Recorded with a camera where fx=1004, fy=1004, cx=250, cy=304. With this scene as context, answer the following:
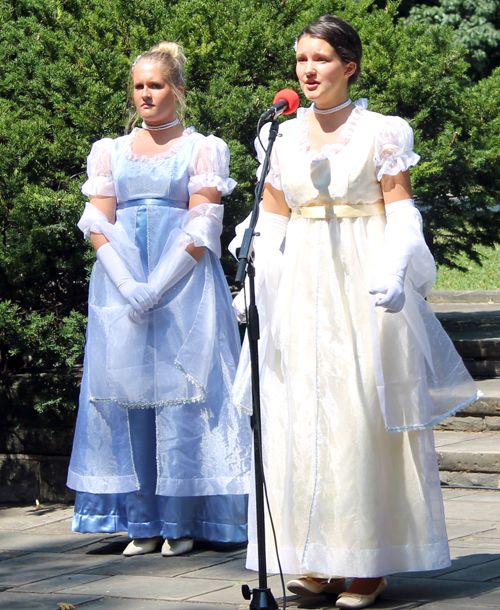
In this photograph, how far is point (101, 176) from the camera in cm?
460

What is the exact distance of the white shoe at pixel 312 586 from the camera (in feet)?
11.9

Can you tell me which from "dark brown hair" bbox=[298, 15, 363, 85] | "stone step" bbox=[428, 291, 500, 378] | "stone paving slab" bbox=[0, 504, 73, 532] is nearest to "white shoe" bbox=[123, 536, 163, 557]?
"stone paving slab" bbox=[0, 504, 73, 532]

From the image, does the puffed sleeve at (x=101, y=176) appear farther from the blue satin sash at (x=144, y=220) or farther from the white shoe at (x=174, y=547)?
the white shoe at (x=174, y=547)

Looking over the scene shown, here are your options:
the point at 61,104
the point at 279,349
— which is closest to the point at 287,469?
the point at 279,349

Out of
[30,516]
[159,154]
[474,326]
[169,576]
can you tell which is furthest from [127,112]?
[474,326]

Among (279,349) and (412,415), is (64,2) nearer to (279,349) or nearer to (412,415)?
(279,349)

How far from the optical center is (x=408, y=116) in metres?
7.27

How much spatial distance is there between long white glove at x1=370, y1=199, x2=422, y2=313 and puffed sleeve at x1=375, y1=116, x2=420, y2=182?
12cm

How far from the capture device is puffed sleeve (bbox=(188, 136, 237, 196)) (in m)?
4.48

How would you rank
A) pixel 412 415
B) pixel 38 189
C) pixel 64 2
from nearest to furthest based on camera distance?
pixel 412 415 < pixel 38 189 < pixel 64 2

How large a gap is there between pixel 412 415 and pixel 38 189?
109 inches

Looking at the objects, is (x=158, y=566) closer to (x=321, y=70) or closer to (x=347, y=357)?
(x=347, y=357)

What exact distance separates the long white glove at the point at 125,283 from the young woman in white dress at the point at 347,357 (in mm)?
779

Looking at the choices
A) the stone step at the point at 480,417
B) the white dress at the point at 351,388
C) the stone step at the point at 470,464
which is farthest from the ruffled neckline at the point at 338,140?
the stone step at the point at 480,417
